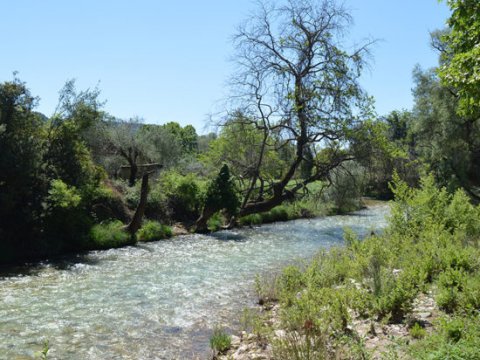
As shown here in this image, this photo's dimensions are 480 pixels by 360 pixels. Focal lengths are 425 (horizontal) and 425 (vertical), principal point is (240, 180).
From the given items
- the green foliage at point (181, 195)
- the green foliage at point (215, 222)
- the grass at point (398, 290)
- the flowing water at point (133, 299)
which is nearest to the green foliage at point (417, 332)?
the grass at point (398, 290)

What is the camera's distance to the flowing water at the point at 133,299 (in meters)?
8.08

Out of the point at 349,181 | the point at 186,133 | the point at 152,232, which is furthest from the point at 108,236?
the point at 186,133

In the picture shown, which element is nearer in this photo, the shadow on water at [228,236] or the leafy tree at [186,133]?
the shadow on water at [228,236]

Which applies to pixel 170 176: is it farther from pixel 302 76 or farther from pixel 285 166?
pixel 302 76

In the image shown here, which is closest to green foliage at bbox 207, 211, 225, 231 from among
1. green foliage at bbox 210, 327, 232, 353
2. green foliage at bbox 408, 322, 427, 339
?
green foliage at bbox 210, 327, 232, 353

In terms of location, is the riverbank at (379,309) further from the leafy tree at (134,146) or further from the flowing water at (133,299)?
the leafy tree at (134,146)

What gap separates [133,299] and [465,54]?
30.7ft

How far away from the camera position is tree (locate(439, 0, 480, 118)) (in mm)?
6965

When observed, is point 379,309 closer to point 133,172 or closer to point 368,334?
point 368,334

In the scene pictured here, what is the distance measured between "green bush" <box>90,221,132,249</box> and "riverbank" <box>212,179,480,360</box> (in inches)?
408

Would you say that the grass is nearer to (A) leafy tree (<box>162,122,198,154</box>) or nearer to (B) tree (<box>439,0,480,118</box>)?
(B) tree (<box>439,0,480,118</box>)

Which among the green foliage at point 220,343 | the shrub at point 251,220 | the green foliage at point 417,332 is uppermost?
the green foliage at point 417,332

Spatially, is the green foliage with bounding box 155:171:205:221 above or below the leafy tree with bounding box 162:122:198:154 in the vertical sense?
below

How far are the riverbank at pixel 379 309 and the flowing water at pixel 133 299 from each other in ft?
4.12
